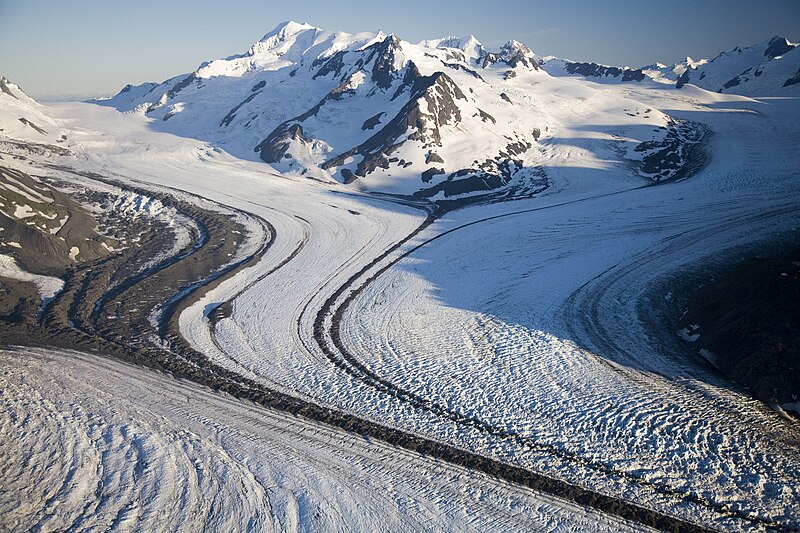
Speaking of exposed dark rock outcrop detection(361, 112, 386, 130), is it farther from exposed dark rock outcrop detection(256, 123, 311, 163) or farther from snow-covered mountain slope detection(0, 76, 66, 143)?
snow-covered mountain slope detection(0, 76, 66, 143)

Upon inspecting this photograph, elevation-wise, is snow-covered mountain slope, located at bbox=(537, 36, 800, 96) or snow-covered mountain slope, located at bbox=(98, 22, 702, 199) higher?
snow-covered mountain slope, located at bbox=(537, 36, 800, 96)

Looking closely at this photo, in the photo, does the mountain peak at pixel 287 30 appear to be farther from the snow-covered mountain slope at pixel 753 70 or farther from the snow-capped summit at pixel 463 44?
the snow-covered mountain slope at pixel 753 70

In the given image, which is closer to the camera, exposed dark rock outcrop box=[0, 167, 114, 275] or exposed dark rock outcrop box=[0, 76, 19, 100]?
exposed dark rock outcrop box=[0, 167, 114, 275]

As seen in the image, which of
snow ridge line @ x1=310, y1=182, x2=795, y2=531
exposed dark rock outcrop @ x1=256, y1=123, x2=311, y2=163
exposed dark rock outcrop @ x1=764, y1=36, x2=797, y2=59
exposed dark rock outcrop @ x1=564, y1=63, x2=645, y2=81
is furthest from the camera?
exposed dark rock outcrop @ x1=564, y1=63, x2=645, y2=81

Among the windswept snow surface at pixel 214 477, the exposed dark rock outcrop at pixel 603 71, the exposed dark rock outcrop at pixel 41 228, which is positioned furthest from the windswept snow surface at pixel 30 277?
the exposed dark rock outcrop at pixel 603 71

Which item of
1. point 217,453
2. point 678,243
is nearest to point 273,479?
point 217,453

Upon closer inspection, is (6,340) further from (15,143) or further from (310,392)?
(15,143)

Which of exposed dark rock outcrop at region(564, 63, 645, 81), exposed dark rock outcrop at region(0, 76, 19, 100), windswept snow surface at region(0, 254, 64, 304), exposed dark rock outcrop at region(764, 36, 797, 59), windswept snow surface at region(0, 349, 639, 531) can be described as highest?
exposed dark rock outcrop at region(764, 36, 797, 59)

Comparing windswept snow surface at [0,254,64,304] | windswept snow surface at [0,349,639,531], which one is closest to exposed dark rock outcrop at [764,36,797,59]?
windswept snow surface at [0,349,639,531]
